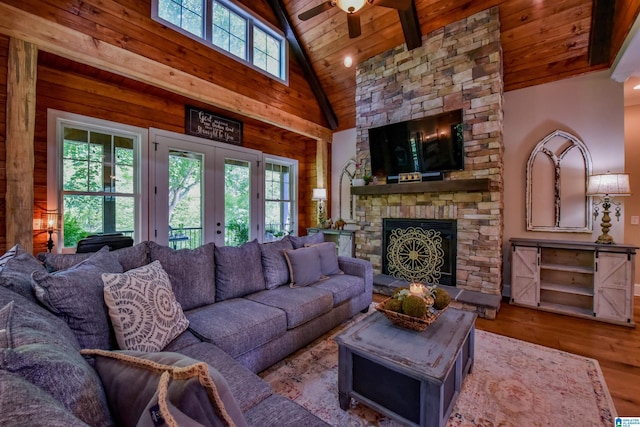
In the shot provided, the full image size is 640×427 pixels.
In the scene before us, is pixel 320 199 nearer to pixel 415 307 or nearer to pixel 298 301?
pixel 298 301

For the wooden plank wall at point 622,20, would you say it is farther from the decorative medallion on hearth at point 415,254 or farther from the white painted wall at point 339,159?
the white painted wall at point 339,159

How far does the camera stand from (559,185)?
3.64 metres

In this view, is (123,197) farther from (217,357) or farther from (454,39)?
(454,39)

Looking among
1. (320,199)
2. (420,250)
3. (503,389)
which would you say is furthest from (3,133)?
(420,250)

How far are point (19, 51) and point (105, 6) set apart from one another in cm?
97

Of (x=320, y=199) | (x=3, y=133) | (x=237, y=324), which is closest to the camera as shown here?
(x=237, y=324)

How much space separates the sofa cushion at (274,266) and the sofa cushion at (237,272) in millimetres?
53

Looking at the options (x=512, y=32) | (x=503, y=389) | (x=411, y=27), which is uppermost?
(x=411, y=27)

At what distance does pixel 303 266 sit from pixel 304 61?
12.8 ft

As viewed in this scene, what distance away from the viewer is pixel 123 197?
361 cm

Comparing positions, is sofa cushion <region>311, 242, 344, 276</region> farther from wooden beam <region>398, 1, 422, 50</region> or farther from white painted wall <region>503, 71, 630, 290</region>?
wooden beam <region>398, 1, 422, 50</region>

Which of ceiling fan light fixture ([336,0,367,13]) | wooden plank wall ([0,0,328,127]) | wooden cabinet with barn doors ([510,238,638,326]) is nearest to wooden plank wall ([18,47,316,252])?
wooden plank wall ([0,0,328,127])

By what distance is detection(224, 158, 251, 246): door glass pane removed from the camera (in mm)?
4754

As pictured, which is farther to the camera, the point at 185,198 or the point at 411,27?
the point at 185,198
